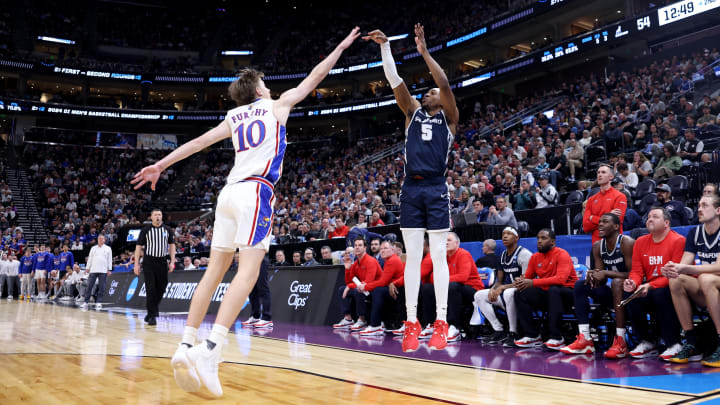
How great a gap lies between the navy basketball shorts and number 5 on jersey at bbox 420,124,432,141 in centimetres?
35

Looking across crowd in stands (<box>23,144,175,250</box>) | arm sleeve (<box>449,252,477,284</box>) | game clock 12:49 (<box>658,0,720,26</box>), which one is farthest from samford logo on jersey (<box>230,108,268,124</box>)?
crowd in stands (<box>23,144,175,250</box>)

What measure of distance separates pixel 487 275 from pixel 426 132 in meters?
3.55

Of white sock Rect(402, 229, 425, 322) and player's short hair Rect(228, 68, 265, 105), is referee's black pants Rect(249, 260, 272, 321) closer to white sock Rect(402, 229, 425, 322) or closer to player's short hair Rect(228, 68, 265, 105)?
white sock Rect(402, 229, 425, 322)

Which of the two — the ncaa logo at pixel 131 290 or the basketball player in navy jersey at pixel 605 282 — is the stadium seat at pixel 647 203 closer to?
the basketball player in navy jersey at pixel 605 282

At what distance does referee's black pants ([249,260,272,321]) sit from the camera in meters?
8.74

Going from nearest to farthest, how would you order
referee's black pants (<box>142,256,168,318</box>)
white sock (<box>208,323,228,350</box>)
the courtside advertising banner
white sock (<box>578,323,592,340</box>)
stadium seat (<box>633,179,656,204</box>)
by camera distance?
white sock (<box>208,323,228,350</box>) → white sock (<box>578,323,592,340</box>) → referee's black pants (<box>142,256,168,318</box>) → the courtside advertising banner → stadium seat (<box>633,179,656,204</box>)

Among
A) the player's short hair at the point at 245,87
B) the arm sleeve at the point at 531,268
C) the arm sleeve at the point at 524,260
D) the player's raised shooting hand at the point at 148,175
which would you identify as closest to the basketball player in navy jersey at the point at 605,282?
the arm sleeve at the point at 531,268

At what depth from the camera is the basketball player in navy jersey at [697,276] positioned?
4.45 m

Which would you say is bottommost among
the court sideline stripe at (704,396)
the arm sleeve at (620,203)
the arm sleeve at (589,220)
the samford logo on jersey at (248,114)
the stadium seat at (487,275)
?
the court sideline stripe at (704,396)

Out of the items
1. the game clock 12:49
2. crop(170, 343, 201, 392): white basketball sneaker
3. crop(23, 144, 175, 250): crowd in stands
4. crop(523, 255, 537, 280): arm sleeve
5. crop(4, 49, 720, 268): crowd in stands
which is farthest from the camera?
crop(23, 144, 175, 250): crowd in stands

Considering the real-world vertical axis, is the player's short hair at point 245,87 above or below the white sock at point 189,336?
above

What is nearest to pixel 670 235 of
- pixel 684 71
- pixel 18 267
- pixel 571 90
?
pixel 684 71

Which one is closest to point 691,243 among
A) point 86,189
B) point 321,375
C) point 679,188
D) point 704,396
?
point 704,396

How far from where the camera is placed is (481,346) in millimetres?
5938
